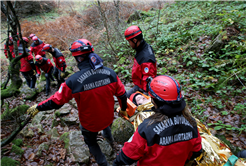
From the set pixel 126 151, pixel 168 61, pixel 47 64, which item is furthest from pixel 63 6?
pixel 126 151

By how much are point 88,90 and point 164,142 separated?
1344mm

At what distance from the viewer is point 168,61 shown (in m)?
6.24

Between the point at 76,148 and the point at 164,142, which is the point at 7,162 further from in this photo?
the point at 164,142

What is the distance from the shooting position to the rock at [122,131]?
335 centimetres

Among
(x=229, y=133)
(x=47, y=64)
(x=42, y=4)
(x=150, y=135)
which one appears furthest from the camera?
(x=42, y=4)

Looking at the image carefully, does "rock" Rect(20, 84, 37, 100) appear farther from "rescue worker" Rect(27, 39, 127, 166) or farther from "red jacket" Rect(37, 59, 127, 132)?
"red jacket" Rect(37, 59, 127, 132)

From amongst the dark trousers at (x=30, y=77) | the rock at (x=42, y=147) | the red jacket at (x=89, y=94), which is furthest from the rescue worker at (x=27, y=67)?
the red jacket at (x=89, y=94)

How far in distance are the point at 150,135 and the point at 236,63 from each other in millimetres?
5024

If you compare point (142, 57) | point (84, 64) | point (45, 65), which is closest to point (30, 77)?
point (45, 65)

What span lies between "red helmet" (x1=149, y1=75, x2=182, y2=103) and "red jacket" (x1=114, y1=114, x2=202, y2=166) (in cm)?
22

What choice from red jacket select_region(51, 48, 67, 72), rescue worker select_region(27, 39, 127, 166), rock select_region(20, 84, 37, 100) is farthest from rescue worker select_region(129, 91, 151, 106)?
rock select_region(20, 84, 37, 100)

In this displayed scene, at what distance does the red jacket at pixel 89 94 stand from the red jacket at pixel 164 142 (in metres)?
0.94

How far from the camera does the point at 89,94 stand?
2.17 meters

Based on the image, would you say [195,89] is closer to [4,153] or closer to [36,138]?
[36,138]
